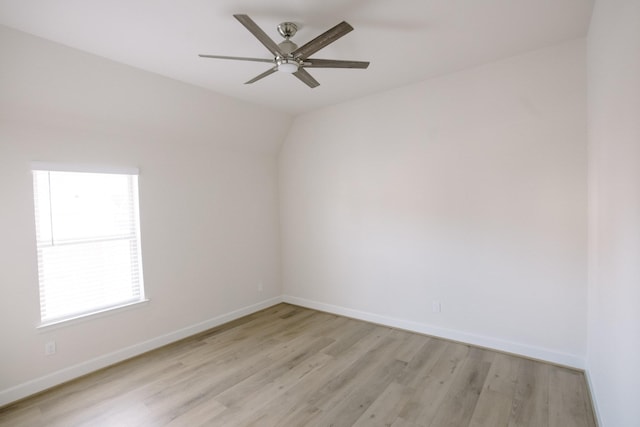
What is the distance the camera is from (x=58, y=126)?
2803 millimetres

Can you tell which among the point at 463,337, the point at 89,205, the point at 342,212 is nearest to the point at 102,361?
the point at 89,205

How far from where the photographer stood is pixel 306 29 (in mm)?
2363

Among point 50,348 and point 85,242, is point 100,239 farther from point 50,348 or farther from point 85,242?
point 50,348

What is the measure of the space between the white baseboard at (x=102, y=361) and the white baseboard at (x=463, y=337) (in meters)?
1.42

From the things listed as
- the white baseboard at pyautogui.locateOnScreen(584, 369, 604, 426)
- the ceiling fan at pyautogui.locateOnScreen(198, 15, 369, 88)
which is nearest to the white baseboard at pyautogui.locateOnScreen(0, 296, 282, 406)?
the ceiling fan at pyautogui.locateOnScreen(198, 15, 369, 88)

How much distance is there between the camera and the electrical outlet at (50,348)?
9.00ft

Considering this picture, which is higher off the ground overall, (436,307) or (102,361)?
(436,307)

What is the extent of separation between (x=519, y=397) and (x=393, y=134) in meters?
2.85

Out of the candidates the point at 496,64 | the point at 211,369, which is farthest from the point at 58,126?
the point at 496,64

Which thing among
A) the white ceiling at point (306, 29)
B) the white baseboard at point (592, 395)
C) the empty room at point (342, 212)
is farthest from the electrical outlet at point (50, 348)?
the white baseboard at point (592, 395)

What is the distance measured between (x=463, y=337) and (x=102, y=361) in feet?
12.2

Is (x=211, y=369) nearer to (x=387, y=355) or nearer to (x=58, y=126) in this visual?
(x=387, y=355)

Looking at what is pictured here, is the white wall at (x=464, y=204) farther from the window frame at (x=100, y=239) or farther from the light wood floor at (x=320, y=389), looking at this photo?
the window frame at (x=100, y=239)

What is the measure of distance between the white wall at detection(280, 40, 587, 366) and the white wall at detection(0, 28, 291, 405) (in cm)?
→ 98
